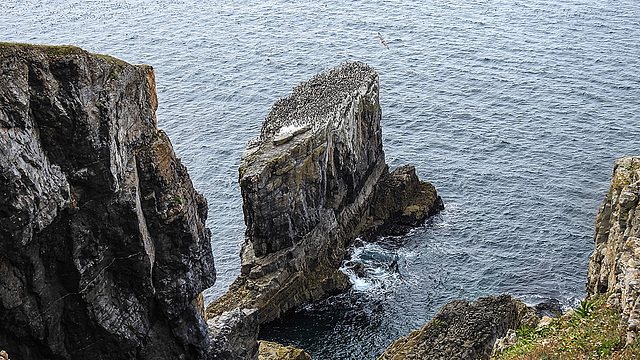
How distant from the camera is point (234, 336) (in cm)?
4138

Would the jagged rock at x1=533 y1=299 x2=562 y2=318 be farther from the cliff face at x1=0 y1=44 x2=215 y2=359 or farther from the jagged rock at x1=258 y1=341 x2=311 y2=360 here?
the cliff face at x1=0 y1=44 x2=215 y2=359

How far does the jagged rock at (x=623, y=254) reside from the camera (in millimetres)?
28641

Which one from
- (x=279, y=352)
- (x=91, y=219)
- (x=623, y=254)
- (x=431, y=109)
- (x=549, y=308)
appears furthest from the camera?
(x=431, y=109)

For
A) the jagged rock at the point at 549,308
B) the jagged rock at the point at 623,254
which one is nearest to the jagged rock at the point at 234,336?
the jagged rock at the point at 623,254

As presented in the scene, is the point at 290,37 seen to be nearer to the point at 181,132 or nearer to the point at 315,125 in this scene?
the point at 181,132

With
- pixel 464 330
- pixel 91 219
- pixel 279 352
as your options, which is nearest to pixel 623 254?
pixel 464 330

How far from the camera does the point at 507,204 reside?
226 ft

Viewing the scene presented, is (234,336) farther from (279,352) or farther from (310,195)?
(310,195)

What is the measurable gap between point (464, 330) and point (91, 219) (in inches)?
1108

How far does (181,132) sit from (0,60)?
56.7m

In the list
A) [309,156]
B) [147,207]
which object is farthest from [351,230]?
[147,207]

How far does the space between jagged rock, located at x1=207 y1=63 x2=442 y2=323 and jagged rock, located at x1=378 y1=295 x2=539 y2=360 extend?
10553 millimetres

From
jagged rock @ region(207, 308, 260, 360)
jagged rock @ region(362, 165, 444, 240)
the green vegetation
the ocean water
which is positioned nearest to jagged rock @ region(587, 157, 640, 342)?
the green vegetation

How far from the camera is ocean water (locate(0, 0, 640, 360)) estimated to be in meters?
58.7
